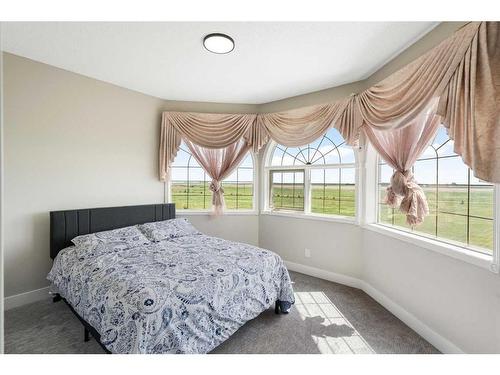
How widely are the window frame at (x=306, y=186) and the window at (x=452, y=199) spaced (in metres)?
0.64

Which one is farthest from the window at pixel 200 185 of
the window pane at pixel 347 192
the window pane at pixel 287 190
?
the window pane at pixel 347 192

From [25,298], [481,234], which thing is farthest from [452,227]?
[25,298]

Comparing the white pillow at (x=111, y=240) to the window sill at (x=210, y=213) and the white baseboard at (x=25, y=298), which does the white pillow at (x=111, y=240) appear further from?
the window sill at (x=210, y=213)

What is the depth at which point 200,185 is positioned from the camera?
145 inches

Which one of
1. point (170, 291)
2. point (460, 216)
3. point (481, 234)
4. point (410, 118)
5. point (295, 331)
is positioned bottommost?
point (295, 331)

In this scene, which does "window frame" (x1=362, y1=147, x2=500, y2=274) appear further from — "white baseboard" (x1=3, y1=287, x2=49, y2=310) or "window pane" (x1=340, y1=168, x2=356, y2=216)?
"white baseboard" (x1=3, y1=287, x2=49, y2=310)

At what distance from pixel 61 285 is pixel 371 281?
10.3ft

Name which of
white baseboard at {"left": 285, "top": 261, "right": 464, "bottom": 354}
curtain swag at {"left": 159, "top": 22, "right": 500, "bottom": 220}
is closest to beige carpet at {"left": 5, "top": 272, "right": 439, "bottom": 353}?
white baseboard at {"left": 285, "top": 261, "right": 464, "bottom": 354}

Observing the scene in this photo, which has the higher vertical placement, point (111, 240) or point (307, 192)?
point (307, 192)

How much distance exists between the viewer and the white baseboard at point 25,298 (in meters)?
2.26

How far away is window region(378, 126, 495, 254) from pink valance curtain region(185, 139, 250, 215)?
2.20m

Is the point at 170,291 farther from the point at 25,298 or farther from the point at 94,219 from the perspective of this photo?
the point at 25,298

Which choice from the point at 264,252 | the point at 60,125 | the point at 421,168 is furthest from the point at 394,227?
the point at 60,125

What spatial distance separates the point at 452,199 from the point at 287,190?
195cm
